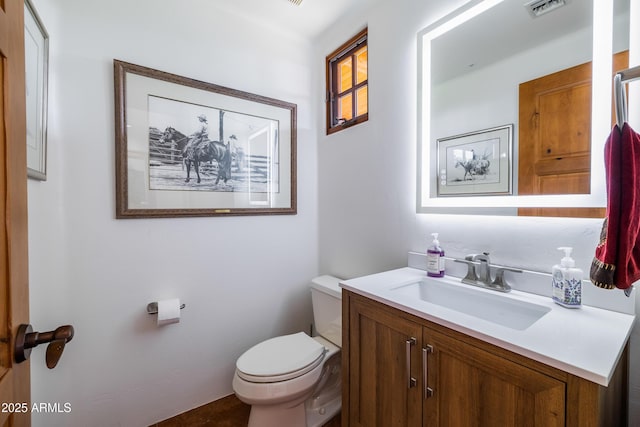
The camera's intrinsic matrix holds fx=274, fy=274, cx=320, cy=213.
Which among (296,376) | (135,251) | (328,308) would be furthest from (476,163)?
(135,251)

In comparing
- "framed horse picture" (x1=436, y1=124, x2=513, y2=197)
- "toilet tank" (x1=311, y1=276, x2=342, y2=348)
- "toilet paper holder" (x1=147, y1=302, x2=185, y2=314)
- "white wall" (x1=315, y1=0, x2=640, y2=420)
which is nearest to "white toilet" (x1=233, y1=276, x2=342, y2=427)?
"toilet tank" (x1=311, y1=276, x2=342, y2=348)

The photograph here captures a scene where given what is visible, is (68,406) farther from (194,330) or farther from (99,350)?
(194,330)

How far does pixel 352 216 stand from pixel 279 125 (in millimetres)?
804

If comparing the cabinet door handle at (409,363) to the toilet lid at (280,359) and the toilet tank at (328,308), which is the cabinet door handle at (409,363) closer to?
the toilet lid at (280,359)

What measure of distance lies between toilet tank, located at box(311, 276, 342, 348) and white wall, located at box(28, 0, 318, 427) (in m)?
0.30

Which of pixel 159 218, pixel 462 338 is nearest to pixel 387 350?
pixel 462 338

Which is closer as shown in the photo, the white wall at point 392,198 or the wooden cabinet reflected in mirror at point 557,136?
the wooden cabinet reflected in mirror at point 557,136

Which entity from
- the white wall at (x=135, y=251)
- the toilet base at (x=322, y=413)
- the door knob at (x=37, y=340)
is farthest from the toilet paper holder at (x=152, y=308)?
the toilet base at (x=322, y=413)

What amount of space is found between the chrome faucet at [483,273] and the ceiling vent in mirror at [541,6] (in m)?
0.95

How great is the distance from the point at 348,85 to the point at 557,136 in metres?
1.27

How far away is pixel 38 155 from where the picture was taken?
3.47 ft

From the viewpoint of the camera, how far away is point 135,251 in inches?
57.0

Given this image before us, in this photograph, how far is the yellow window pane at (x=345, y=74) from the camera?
6.18ft

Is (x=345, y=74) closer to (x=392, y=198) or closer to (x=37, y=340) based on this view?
(x=392, y=198)
